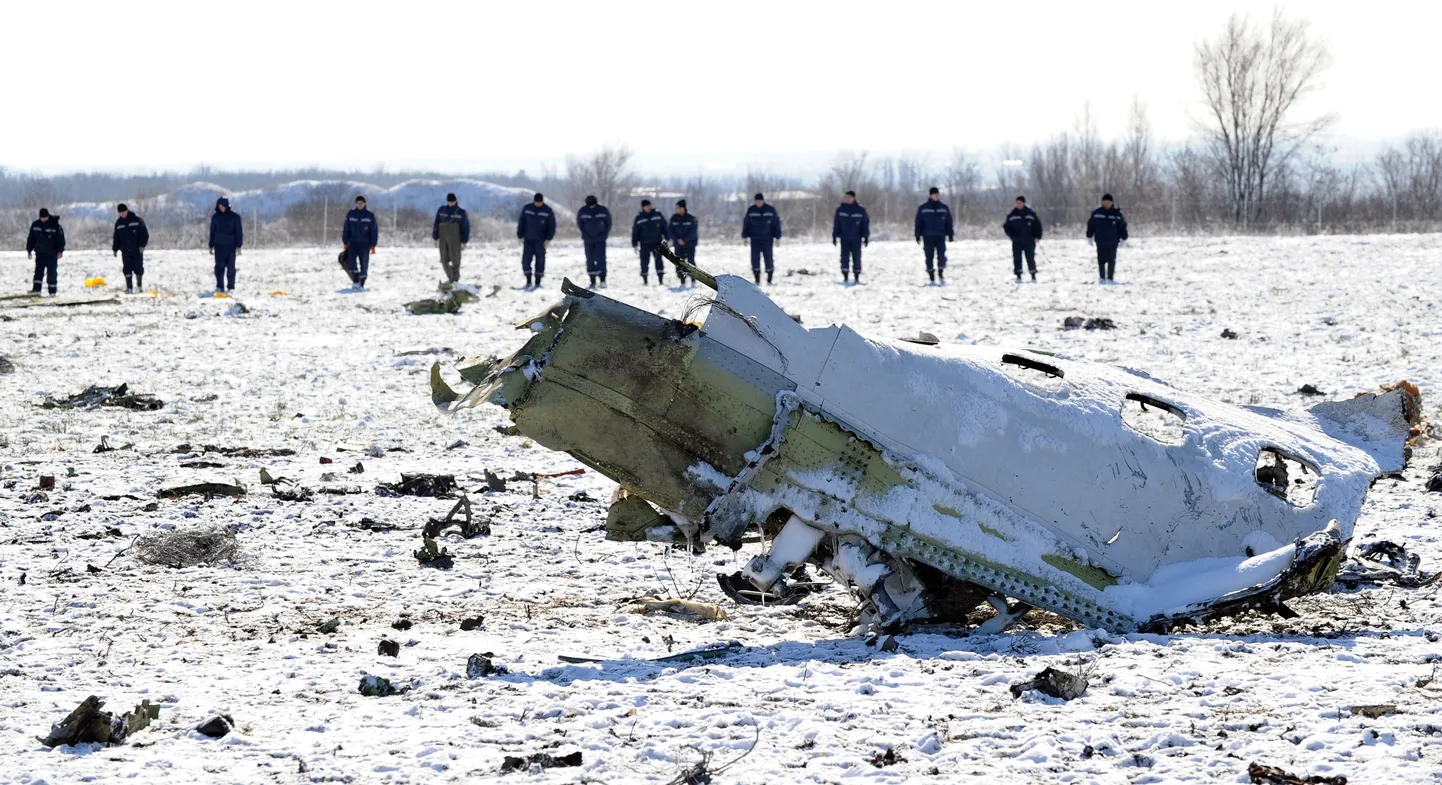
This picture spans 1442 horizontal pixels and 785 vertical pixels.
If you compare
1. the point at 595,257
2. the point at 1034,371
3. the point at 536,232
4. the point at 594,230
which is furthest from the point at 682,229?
the point at 1034,371

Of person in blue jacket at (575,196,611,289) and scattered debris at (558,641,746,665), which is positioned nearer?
scattered debris at (558,641,746,665)

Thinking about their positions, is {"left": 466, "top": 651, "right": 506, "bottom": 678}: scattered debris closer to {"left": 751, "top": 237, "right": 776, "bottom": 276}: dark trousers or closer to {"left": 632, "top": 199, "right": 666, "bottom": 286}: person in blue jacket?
{"left": 632, "top": 199, "right": 666, "bottom": 286}: person in blue jacket

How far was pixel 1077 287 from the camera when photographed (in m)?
23.7

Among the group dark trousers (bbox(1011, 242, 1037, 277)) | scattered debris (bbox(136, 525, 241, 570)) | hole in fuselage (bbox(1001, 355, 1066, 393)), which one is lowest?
scattered debris (bbox(136, 525, 241, 570))

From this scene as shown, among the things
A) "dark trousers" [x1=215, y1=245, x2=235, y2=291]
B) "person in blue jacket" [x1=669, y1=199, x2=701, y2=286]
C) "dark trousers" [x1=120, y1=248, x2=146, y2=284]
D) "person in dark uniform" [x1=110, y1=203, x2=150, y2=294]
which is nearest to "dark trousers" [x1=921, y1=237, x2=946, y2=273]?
"person in blue jacket" [x1=669, y1=199, x2=701, y2=286]

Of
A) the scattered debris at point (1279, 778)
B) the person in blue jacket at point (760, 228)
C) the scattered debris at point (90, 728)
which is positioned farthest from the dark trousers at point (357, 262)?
the scattered debris at point (1279, 778)

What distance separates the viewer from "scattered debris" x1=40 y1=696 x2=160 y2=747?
5.01 metres

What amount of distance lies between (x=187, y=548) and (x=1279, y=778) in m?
6.10

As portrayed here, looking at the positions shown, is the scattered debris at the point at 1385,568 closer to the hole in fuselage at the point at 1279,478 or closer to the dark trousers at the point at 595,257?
the hole in fuselage at the point at 1279,478

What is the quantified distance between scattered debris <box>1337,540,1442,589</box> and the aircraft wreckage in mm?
746

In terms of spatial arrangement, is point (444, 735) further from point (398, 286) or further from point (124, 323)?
point (398, 286)

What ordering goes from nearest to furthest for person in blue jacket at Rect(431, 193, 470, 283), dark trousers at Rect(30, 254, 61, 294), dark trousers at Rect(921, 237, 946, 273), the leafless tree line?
dark trousers at Rect(30, 254, 61, 294)
dark trousers at Rect(921, 237, 946, 273)
person in blue jacket at Rect(431, 193, 470, 283)
the leafless tree line

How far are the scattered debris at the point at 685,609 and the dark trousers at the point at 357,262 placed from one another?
65.6ft

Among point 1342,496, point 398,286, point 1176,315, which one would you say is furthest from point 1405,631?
point 398,286
